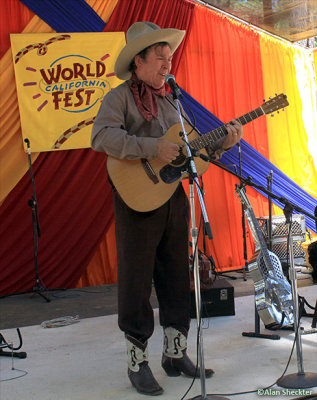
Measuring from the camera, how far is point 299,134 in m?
7.95

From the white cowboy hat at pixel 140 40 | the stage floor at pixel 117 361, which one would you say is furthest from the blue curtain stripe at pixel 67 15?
the white cowboy hat at pixel 140 40

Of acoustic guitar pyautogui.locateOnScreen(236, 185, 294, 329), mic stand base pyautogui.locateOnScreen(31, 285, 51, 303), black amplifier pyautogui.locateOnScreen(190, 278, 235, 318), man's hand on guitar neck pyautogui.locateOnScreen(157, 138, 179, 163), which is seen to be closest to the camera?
man's hand on guitar neck pyautogui.locateOnScreen(157, 138, 179, 163)

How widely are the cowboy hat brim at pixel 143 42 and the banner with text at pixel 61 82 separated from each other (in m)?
3.16

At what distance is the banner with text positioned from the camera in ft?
18.5

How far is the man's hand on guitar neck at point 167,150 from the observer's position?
2.46 meters

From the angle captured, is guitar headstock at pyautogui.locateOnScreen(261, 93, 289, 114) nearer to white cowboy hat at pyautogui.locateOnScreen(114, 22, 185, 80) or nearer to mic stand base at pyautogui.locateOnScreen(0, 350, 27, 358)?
white cowboy hat at pyautogui.locateOnScreen(114, 22, 185, 80)

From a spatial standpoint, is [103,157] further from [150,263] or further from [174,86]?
[174,86]

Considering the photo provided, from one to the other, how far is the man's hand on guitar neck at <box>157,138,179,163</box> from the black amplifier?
179 centimetres

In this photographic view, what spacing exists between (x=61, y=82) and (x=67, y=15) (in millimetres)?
747

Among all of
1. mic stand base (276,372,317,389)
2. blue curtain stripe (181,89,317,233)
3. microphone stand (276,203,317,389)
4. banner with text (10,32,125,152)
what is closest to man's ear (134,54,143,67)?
microphone stand (276,203,317,389)

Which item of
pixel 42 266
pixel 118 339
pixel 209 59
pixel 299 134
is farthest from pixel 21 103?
pixel 299 134

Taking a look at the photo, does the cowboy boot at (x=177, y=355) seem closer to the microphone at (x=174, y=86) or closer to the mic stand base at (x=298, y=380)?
the mic stand base at (x=298, y=380)

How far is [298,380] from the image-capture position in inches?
97.4

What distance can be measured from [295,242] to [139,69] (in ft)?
16.2
